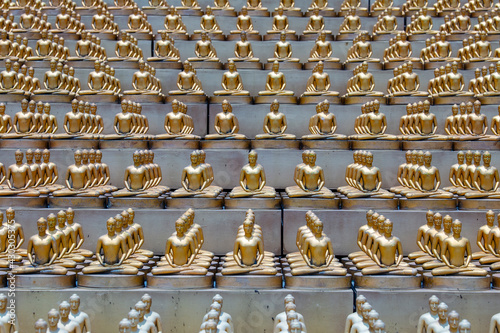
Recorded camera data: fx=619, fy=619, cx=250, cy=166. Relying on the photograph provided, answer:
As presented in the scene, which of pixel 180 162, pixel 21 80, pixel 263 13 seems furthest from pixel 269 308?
pixel 263 13

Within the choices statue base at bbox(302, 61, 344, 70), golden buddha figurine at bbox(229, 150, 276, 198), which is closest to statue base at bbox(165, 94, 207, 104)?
statue base at bbox(302, 61, 344, 70)

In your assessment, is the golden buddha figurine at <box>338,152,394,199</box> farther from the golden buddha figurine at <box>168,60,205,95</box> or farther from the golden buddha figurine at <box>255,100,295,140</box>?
the golden buddha figurine at <box>168,60,205,95</box>

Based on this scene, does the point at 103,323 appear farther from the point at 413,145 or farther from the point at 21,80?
the point at 21,80

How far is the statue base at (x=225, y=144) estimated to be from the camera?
944 cm

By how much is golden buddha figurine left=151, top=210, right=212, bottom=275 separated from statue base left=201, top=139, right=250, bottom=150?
9.02ft

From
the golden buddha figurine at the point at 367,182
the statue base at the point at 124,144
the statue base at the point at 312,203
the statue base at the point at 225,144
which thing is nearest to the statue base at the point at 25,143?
the statue base at the point at 124,144

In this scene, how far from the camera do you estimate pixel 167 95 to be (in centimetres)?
Result: 1134

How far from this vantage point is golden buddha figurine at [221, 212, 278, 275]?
6.57m

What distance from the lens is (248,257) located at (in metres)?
6.70

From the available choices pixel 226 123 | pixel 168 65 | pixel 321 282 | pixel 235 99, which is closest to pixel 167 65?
pixel 168 65

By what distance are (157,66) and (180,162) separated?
348cm

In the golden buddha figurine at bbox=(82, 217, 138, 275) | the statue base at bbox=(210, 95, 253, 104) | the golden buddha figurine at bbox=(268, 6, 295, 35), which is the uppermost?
the golden buddha figurine at bbox=(268, 6, 295, 35)

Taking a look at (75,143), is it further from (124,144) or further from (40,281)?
(40,281)

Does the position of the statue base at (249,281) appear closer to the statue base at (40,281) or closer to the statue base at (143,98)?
the statue base at (40,281)
